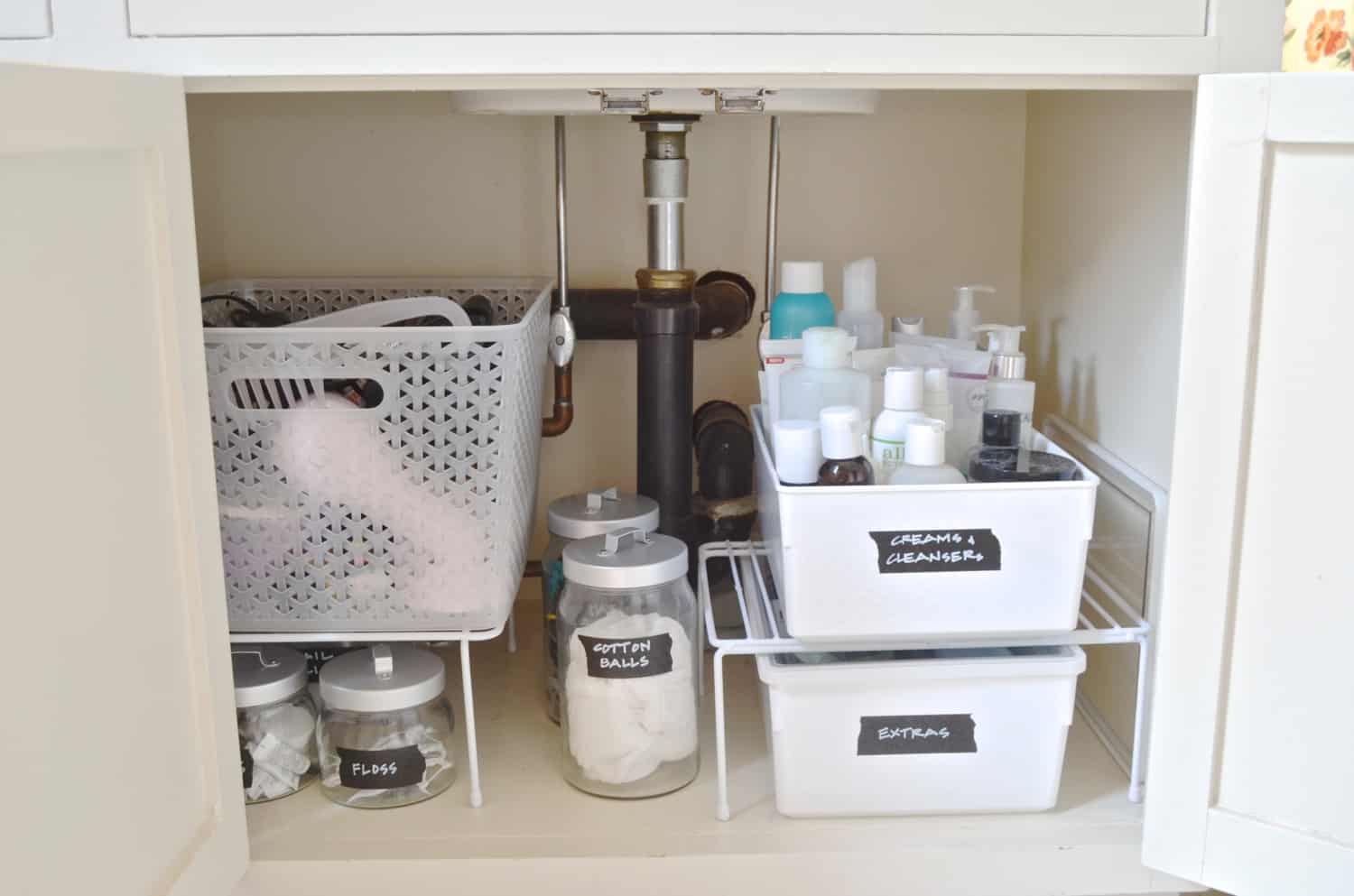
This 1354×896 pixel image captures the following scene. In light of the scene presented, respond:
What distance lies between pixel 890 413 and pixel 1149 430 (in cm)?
23

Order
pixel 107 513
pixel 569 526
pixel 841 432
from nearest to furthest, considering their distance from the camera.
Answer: pixel 107 513
pixel 841 432
pixel 569 526

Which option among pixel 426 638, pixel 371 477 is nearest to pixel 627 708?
pixel 426 638

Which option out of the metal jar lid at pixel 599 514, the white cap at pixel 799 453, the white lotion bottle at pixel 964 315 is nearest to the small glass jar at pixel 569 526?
the metal jar lid at pixel 599 514

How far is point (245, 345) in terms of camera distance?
98cm

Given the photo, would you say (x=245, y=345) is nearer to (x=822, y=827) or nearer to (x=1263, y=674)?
(x=822, y=827)

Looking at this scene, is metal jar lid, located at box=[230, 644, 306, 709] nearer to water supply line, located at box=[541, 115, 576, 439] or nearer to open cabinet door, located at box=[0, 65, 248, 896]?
open cabinet door, located at box=[0, 65, 248, 896]

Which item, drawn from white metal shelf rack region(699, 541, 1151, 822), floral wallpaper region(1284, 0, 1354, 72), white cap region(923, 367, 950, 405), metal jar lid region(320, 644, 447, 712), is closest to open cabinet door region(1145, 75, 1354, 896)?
white metal shelf rack region(699, 541, 1151, 822)

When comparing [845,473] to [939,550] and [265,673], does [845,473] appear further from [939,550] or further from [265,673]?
[265,673]

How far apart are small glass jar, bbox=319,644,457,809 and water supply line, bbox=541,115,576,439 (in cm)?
32

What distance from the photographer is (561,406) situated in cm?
135

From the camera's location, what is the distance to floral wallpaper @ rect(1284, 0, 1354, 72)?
5.81ft

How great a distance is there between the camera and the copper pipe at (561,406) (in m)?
1.35

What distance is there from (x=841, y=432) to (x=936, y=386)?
0.44ft

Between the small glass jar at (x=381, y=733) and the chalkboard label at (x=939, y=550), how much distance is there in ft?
1.29
